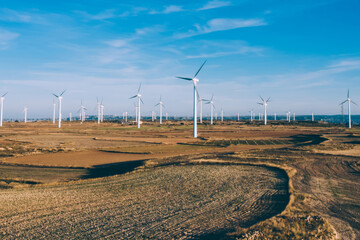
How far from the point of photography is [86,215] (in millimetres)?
16016

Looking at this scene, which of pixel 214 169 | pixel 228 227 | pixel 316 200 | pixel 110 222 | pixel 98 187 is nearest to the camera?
pixel 228 227

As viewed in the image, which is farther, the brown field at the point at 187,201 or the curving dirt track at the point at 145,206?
the curving dirt track at the point at 145,206

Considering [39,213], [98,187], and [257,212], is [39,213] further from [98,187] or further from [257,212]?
[257,212]

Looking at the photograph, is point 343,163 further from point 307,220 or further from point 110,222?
point 110,222

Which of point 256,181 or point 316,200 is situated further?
point 256,181

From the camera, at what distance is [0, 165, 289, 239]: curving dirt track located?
1357 centimetres

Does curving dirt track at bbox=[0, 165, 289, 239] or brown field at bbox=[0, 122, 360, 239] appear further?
curving dirt track at bbox=[0, 165, 289, 239]

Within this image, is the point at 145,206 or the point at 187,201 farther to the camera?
the point at 187,201

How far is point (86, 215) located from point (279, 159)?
94.8ft

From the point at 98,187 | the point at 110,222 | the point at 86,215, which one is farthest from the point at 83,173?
the point at 110,222

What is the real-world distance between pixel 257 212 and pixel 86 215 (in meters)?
10.5

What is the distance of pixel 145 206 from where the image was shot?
57.9ft

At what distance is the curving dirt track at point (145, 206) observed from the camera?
1357 centimetres

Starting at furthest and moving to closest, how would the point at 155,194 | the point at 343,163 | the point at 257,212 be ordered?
1. the point at 343,163
2. the point at 155,194
3. the point at 257,212
